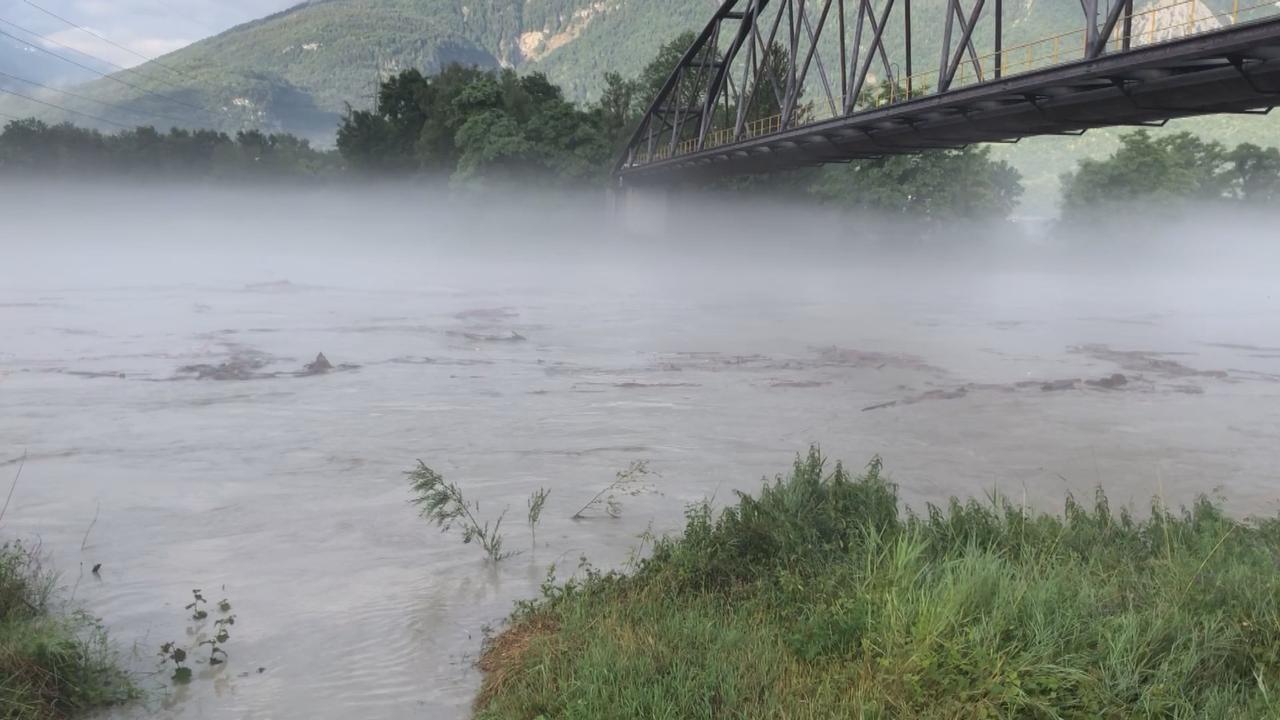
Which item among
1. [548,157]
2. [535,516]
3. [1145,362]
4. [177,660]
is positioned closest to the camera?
[177,660]

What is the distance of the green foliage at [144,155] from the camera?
109 m

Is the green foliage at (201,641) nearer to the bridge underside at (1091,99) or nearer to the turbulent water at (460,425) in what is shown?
the turbulent water at (460,425)

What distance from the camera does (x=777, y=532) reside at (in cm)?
1012

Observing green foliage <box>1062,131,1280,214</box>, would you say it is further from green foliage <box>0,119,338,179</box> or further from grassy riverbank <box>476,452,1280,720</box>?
grassy riverbank <box>476,452,1280,720</box>

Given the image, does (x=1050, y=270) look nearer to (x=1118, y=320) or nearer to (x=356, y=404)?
(x=1118, y=320)

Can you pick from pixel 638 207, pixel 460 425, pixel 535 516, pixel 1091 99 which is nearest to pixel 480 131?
pixel 638 207

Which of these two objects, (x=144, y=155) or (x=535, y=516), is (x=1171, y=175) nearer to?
(x=535, y=516)

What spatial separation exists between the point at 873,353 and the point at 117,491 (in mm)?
23720

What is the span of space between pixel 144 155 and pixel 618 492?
380 ft

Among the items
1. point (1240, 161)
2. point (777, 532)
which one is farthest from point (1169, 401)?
point (1240, 161)

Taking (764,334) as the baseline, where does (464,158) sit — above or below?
above

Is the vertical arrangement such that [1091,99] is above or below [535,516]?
above

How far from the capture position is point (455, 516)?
43.4ft

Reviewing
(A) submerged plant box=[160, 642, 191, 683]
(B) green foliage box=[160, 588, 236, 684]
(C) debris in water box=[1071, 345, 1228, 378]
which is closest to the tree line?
(C) debris in water box=[1071, 345, 1228, 378]
